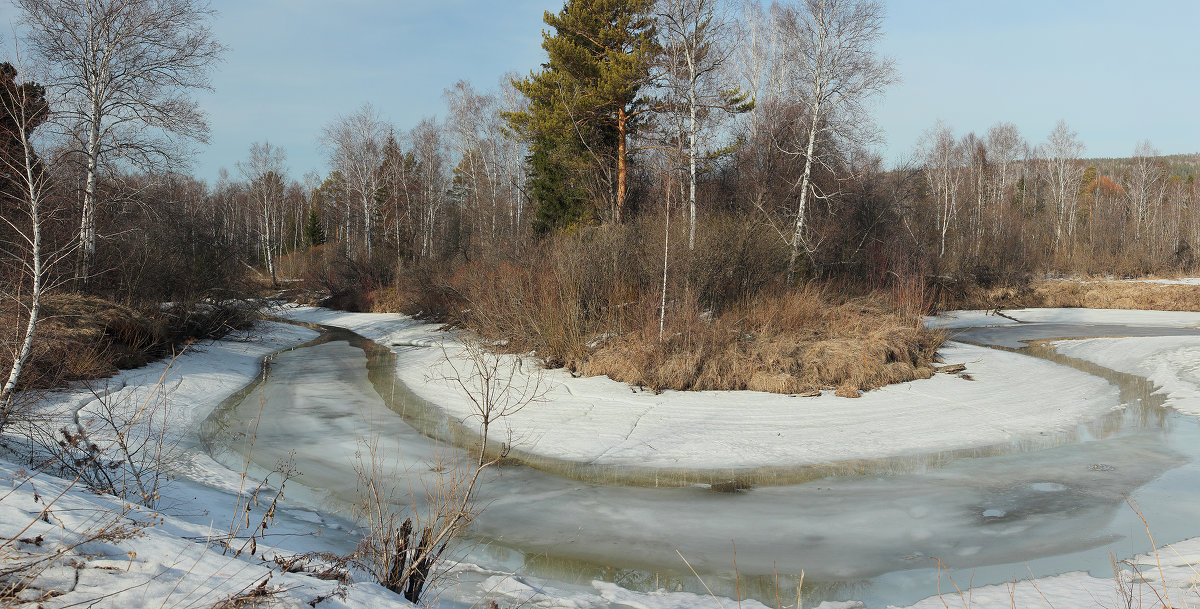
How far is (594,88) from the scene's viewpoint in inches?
736

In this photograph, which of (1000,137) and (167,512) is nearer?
(167,512)

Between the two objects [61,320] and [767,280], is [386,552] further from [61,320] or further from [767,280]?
[767,280]

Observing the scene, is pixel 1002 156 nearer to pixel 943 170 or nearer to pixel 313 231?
pixel 943 170

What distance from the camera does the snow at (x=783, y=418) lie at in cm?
822

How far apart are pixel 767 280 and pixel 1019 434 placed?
6.06 m

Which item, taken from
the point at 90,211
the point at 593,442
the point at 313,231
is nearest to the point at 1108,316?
the point at 593,442

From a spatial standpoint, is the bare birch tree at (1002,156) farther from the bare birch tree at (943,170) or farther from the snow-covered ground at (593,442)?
the snow-covered ground at (593,442)

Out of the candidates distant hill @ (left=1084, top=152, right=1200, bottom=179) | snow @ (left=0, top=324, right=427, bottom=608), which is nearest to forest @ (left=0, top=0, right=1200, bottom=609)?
snow @ (left=0, top=324, right=427, bottom=608)

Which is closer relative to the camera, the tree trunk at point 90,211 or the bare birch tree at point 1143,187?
the tree trunk at point 90,211

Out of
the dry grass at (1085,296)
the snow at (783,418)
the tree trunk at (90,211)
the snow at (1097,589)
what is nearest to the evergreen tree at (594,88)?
the snow at (783,418)

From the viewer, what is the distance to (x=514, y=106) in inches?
1313

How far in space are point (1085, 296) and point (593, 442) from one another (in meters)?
29.0

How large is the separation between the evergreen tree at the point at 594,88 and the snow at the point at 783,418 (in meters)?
8.76

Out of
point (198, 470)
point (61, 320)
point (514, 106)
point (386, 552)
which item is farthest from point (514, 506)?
point (514, 106)
